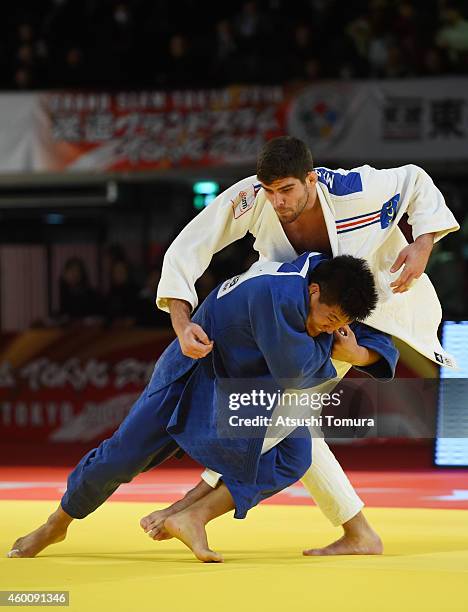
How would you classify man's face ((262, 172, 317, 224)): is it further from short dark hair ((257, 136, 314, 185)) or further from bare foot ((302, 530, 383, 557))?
bare foot ((302, 530, 383, 557))

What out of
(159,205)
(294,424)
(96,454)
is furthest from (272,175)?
(159,205)

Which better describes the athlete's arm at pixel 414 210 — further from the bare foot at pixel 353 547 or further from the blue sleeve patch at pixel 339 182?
the bare foot at pixel 353 547

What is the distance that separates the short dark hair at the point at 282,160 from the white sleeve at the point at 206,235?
0.24 meters

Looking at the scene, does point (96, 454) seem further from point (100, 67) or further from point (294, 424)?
point (100, 67)

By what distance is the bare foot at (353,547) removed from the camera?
3.52m

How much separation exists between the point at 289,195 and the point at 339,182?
0.30m

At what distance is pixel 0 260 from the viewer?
9.51 meters

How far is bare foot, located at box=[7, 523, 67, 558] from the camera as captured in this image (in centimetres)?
343

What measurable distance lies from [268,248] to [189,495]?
83cm

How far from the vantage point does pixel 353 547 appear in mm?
3547

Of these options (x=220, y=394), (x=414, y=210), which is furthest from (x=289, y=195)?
(x=220, y=394)

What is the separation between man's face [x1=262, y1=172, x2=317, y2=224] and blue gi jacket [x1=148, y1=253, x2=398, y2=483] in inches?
5.8

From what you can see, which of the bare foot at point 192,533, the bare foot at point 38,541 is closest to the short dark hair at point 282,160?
the bare foot at point 192,533

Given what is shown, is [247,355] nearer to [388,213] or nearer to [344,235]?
[344,235]
